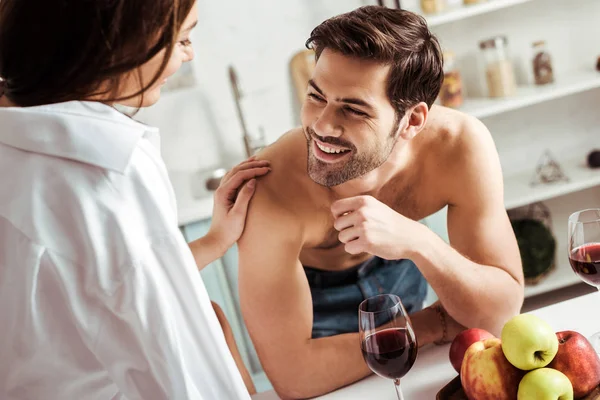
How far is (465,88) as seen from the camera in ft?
10.1

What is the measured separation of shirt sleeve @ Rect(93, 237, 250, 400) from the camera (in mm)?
781

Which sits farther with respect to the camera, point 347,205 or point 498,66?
point 498,66

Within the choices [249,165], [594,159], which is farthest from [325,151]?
[594,159]

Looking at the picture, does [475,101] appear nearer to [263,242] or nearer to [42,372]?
[263,242]

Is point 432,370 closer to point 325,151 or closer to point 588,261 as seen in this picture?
point 588,261

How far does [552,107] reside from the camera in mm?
3152

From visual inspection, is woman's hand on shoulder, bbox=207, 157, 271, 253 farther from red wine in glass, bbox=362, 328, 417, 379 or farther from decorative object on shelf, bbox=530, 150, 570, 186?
decorative object on shelf, bbox=530, 150, 570, 186

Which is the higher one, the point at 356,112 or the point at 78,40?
the point at 78,40

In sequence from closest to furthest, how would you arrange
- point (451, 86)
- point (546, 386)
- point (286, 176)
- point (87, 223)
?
point (87, 223)
point (546, 386)
point (286, 176)
point (451, 86)

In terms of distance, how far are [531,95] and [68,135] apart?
2402mm

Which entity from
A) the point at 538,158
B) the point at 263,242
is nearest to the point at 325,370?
the point at 263,242

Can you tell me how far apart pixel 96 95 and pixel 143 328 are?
0.28 meters

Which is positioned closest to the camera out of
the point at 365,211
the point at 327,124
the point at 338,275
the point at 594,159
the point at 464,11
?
the point at 365,211

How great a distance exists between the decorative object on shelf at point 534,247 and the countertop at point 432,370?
1.68m
